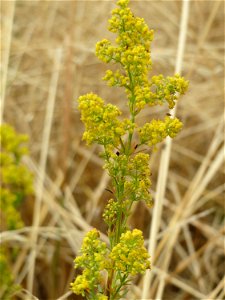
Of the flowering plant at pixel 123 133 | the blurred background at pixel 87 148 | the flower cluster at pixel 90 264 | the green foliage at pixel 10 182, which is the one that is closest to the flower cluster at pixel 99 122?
the flowering plant at pixel 123 133

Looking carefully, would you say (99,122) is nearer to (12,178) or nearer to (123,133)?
(123,133)

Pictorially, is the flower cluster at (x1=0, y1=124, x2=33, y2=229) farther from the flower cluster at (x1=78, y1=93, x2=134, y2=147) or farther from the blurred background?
the flower cluster at (x1=78, y1=93, x2=134, y2=147)

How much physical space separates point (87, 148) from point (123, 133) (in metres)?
1.85

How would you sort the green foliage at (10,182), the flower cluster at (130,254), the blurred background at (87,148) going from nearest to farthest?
the flower cluster at (130,254) → the green foliage at (10,182) → the blurred background at (87,148)

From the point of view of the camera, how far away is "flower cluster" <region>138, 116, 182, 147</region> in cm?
81

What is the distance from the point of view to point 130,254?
2.53 ft

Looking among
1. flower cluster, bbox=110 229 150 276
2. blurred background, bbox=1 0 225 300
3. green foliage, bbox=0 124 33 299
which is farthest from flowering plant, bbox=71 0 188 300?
blurred background, bbox=1 0 225 300

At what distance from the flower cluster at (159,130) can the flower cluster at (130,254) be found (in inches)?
5.2

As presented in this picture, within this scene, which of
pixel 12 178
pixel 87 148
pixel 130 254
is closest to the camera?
pixel 130 254

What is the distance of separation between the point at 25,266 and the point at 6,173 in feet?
1.62

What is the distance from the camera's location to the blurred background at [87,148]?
2045 millimetres

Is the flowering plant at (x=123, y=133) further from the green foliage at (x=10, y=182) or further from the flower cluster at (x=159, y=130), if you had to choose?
the green foliage at (x=10, y=182)

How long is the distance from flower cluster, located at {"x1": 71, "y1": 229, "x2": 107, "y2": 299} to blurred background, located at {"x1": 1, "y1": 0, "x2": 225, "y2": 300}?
3.29 ft

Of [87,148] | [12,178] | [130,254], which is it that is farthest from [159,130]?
[87,148]
